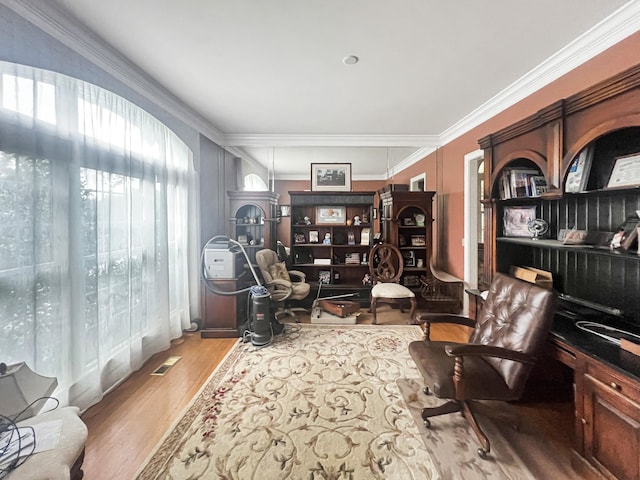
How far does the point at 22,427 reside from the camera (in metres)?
1.17

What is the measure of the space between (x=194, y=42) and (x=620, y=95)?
2.73 m

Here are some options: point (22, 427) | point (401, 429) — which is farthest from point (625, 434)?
point (22, 427)

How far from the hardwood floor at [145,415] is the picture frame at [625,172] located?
1.62 metres

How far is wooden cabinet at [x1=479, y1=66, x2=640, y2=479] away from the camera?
48.6 inches

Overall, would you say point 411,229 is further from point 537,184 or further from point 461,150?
point 537,184

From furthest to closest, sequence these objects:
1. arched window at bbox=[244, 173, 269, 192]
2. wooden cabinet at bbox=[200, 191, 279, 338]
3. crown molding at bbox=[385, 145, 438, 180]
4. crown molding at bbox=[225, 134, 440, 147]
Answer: arched window at bbox=[244, 173, 269, 192]
crown molding at bbox=[385, 145, 438, 180]
crown molding at bbox=[225, 134, 440, 147]
wooden cabinet at bbox=[200, 191, 279, 338]

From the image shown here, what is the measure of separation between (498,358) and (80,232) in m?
3.06

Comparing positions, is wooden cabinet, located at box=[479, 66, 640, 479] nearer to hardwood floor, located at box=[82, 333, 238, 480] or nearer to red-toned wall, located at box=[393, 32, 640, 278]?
red-toned wall, located at box=[393, 32, 640, 278]

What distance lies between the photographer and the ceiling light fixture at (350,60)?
2.05m

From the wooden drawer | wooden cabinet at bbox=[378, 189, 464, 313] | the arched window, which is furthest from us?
the arched window

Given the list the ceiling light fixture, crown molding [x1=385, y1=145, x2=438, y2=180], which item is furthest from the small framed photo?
the ceiling light fixture

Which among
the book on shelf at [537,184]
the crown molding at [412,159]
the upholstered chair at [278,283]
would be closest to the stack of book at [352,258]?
the upholstered chair at [278,283]

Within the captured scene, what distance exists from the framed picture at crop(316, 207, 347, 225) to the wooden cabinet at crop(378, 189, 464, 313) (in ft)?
2.49

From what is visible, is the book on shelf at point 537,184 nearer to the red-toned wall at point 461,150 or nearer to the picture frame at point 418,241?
the red-toned wall at point 461,150
